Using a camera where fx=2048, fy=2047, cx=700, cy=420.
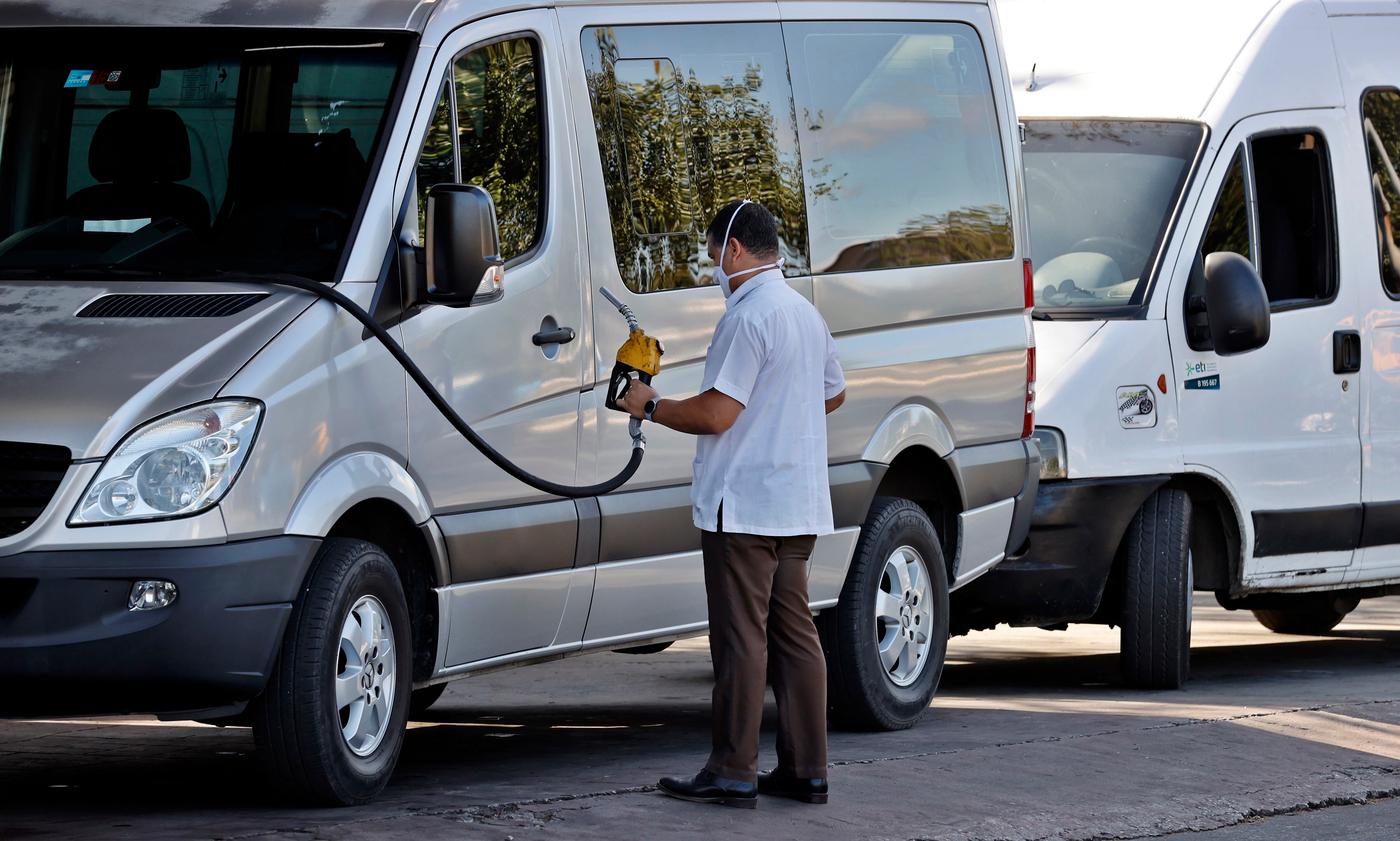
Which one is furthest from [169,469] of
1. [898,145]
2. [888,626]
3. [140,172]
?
[898,145]

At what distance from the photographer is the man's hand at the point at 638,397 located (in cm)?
600

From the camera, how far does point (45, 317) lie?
18.4 feet

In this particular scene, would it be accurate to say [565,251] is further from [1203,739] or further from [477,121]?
[1203,739]

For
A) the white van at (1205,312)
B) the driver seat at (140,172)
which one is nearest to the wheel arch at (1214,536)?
the white van at (1205,312)

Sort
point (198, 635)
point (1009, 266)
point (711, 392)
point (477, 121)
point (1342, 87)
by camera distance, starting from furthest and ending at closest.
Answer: point (1342, 87) < point (1009, 266) < point (477, 121) < point (711, 392) < point (198, 635)

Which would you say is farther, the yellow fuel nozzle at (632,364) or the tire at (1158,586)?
the tire at (1158,586)

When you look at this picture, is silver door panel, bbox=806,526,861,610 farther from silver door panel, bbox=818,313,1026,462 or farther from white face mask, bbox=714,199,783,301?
white face mask, bbox=714,199,783,301

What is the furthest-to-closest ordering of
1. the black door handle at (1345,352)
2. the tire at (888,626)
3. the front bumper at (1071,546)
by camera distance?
the black door handle at (1345,352)
the front bumper at (1071,546)
the tire at (888,626)

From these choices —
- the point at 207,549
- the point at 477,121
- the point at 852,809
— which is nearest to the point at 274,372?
the point at 207,549

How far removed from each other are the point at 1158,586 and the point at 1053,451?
0.81 m

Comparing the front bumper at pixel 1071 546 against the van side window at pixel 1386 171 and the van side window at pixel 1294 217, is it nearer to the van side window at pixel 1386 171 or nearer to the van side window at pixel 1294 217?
the van side window at pixel 1294 217

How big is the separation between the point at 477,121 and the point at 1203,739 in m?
3.60

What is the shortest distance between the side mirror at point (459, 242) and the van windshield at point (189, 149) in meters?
0.27

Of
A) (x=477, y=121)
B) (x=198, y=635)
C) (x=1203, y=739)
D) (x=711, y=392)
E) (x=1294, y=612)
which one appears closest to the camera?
(x=198, y=635)
